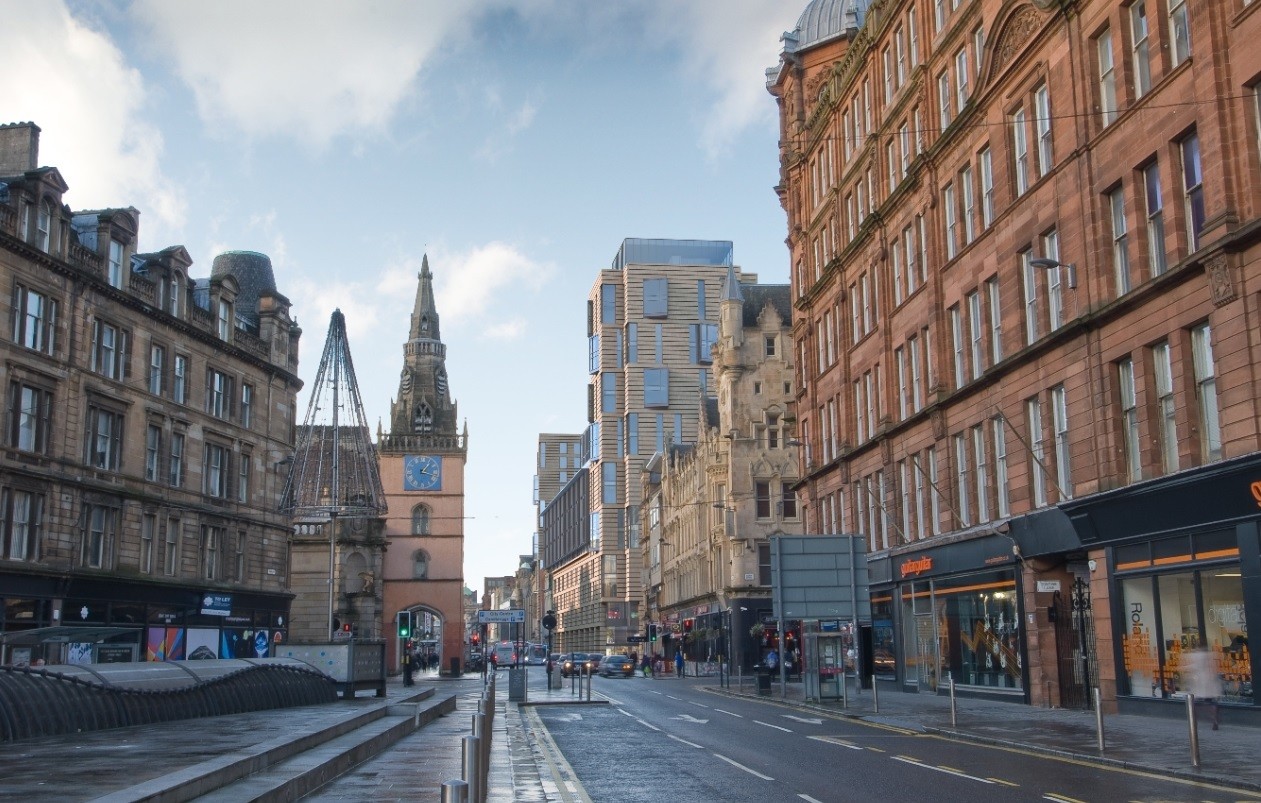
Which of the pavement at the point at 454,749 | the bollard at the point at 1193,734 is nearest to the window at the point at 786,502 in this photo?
the pavement at the point at 454,749

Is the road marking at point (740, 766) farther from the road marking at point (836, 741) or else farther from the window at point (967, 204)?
the window at point (967, 204)

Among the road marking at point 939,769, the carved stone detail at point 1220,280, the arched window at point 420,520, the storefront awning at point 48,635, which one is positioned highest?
the arched window at point 420,520

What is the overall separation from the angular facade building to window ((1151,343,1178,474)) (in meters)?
25.1

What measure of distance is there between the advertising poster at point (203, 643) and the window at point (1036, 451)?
105 ft

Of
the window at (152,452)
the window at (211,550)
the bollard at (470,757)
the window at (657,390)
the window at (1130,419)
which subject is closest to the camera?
the bollard at (470,757)

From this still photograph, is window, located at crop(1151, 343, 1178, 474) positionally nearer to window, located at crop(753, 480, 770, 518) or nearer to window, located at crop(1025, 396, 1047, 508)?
window, located at crop(1025, 396, 1047, 508)

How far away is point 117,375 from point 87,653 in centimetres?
982

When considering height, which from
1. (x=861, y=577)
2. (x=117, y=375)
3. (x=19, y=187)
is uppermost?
(x=19, y=187)

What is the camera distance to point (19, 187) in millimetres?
38500

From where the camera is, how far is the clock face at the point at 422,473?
10312 centimetres

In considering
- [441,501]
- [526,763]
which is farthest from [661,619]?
[526,763]

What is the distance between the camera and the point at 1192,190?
24.2 meters

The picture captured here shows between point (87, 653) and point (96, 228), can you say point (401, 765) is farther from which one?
point (96, 228)

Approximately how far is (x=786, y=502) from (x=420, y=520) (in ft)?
121
